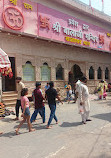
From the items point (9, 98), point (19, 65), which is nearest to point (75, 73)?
point (19, 65)

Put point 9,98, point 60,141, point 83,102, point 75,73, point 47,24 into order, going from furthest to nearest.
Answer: point 75,73, point 47,24, point 9,98, point 83,102, point 60,141

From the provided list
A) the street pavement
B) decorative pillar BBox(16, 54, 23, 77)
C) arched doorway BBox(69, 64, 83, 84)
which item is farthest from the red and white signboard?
the street pavement

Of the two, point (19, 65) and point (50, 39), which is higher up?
point (50, 39)

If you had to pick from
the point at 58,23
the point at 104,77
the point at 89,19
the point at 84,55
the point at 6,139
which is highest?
the point at 89,19

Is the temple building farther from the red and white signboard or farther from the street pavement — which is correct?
the street pavement

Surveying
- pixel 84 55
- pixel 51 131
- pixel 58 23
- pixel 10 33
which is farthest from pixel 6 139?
pixel 84 55

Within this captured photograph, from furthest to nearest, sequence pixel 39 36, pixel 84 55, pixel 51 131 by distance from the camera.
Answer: pixel 84 55 < pixel 39 36 < pixel 51 131

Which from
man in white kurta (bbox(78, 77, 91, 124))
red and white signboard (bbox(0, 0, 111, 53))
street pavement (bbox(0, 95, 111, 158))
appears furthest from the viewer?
red and white signboard (bbox(0, 0, 111, 53))

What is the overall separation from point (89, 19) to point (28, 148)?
14470mm

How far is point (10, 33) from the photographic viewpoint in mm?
9703

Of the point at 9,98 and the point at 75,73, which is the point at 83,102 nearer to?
the point at 9,98

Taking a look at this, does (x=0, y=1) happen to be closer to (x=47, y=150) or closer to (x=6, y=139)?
(x=6, y=139)

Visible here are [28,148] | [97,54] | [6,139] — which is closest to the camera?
[28,148]

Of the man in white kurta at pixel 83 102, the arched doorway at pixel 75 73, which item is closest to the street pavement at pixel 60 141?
the man in white kurta at pixel 83 102
